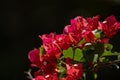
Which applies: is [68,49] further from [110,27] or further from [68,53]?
[110,27]

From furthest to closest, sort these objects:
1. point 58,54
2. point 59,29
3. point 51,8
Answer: point 51,8 → point 59,29 → point 58,54

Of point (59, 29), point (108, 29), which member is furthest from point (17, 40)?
point (108, 29)

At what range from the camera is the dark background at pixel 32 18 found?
4594 mm

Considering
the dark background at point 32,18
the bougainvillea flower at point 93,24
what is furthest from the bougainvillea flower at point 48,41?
the dark background at point 32,18

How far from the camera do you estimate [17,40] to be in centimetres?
475

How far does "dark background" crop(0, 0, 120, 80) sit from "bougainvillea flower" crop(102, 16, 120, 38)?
10.2 feet

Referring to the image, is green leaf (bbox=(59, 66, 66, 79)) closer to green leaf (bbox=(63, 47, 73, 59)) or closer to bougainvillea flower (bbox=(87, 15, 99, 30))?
green leaf (bbox=(63, 47, 73, 59))

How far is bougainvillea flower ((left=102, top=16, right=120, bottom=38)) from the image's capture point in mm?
1313

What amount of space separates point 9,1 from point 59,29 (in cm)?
71

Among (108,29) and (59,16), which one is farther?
(59,16)

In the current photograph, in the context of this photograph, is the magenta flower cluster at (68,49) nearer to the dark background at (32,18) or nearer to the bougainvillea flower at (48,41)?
the bougainvillea flower at (48,41)

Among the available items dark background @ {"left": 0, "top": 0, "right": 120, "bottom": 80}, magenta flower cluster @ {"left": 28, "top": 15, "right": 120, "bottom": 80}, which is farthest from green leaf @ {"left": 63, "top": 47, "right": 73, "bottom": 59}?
dark background @ {"left": 0, "top": 0, "right": 120, "bottom": 80}

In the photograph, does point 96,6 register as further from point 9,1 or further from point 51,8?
point 9,1

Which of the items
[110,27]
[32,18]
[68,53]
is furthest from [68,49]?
[32,18]
